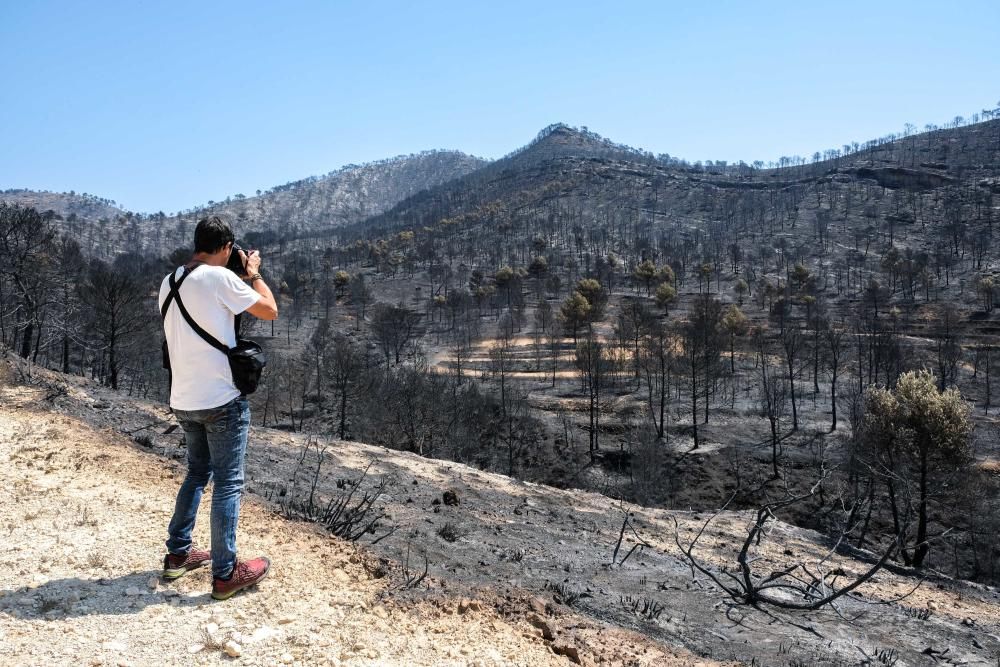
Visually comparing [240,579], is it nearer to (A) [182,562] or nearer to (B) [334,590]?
(A) [182,562]

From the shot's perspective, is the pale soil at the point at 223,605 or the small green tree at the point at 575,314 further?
the small green tree at the point at 575,314

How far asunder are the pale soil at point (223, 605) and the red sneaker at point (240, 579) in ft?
0.19

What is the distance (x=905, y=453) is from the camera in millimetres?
22516

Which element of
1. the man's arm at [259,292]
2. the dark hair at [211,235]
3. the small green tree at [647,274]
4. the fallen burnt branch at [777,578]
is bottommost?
the fallen burnt branch at [777,578]

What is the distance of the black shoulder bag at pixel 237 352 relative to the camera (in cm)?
315

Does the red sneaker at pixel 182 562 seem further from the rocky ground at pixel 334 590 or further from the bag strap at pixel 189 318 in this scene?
the bag strap at pixel 189 318

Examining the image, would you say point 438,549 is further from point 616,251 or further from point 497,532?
point 616,251

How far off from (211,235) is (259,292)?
→ 0.42 metres

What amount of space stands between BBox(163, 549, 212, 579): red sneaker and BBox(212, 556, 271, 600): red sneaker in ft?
0.96

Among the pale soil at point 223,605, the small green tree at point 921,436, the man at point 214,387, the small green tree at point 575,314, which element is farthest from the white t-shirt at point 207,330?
the small green tree at point 575,314

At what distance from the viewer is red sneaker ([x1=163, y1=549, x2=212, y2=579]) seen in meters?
3.44

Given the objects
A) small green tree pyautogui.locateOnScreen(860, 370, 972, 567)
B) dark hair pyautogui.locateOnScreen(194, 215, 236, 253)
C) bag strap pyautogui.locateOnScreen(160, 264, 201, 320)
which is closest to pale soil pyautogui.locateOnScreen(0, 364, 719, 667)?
bag strap pyautogui.locateOnScreen(160, 264, 201, 320)

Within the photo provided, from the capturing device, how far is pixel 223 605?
324cm

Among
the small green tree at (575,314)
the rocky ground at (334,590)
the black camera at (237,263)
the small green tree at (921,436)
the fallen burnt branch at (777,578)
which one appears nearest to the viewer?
the rocky ground at (334,590)
